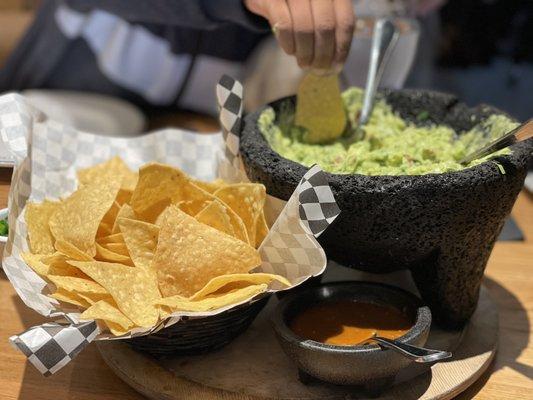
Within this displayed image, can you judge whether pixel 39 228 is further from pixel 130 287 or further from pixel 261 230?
pixel 261 230

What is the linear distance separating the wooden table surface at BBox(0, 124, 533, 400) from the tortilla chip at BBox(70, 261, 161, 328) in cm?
18

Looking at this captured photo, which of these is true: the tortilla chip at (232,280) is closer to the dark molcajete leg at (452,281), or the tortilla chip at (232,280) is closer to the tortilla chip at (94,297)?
the tortilla chip at (94,297)

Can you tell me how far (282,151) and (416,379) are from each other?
49 cm

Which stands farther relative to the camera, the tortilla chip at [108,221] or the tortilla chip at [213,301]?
the tortilla chip at [108,221]

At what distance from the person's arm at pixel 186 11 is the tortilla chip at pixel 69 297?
798 millimetres

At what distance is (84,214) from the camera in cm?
110

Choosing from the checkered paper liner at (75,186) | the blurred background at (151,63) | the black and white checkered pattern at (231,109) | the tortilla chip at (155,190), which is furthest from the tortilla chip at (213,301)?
the blurred background at (151,63)

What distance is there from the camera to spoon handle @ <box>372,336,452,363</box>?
92 cm

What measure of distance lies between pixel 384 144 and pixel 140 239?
1.67 ft

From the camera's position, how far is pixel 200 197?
1.16 meters

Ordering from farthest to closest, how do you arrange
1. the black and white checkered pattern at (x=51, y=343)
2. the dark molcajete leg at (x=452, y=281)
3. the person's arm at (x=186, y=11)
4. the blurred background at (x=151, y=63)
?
1. the blurred background at (x=151, y=63)
2. the person's arm at (x=186, y=11)
3. the dark molcajete leg at (x=452, y=281)
4. the black and white checkered pattern at (x=51, y=343)

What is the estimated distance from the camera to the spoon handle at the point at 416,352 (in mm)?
918

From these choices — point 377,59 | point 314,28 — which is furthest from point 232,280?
point 377,59

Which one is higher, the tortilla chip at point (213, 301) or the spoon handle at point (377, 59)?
the spoon handle at point (377, 59)
